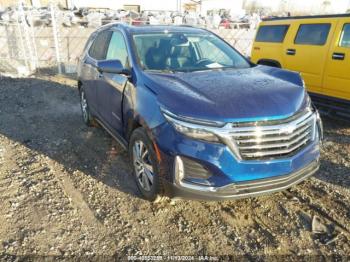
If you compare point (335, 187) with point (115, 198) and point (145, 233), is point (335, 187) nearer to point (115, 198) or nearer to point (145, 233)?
point (145, 233)

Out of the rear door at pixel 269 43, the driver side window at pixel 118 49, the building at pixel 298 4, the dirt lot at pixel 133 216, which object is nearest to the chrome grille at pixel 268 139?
the dirt lot at pixel 133 216

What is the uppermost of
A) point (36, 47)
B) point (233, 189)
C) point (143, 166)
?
point (233, 189)

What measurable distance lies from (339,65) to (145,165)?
4238mm

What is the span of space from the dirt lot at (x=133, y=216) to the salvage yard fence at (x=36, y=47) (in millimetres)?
7805

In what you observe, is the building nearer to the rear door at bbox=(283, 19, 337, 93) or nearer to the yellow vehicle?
the yellow vehicle

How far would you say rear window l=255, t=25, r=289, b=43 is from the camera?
7.11 metres

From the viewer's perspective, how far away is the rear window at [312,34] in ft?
20.3

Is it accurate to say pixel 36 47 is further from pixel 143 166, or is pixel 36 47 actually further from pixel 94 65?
pixel 143 166

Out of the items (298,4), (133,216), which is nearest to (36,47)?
Result: (133,216)

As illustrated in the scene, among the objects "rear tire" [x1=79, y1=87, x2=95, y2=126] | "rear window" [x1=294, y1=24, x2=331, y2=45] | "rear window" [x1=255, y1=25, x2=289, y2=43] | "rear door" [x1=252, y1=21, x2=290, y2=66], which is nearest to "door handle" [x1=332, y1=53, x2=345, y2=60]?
"rear window" [x1=294, y1=24, x2=331, y2=45]

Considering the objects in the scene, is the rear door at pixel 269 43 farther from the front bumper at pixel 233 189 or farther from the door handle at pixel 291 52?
the front bumper at pixel 233 189

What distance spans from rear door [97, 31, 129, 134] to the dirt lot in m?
0.62

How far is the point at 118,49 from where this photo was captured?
4.34 m

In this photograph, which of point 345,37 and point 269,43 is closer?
point 345,37
